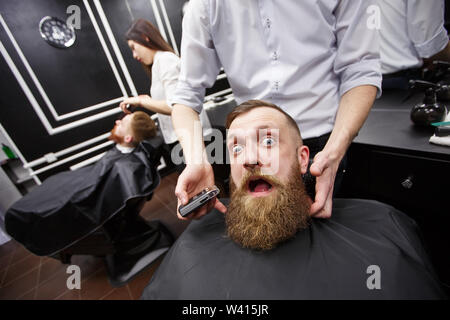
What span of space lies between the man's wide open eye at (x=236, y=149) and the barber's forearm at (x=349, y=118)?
34 cm

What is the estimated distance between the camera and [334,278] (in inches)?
23.6

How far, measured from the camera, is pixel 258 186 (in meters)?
0.85

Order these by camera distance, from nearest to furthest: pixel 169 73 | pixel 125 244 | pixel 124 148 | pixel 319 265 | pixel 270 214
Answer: pixel 319 265
pixel 270 214
pixel 169 73
pixel 125 244
pixel 124 148

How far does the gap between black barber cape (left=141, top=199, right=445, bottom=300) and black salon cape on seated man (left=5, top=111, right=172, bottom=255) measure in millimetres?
814

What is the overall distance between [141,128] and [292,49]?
1.49 metres

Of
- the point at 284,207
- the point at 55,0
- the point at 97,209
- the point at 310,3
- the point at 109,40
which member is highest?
the point at 55,0

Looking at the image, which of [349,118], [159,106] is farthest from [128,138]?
[349,118]

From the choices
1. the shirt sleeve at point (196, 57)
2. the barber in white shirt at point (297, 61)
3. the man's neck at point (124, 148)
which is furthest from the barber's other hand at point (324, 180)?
the man's neck at point (124, 148)

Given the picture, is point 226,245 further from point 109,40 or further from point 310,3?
point 109,40

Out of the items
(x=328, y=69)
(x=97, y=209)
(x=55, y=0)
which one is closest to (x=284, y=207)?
(x=328, y=69)

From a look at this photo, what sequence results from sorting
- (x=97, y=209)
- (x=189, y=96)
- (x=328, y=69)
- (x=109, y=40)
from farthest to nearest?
(x=109, y=40), (x=97, y=209), (x=189, y=96), (x=328, y=69)

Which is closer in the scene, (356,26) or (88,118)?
(356,26)

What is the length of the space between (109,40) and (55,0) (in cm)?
57

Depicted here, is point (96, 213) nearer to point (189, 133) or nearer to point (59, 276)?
point (189, 133)
